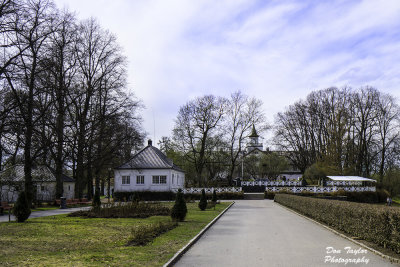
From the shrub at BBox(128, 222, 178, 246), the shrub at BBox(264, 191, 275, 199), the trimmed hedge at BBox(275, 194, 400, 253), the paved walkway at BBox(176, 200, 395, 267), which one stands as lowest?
the shrub at BBox(264, 191, 275, 199)

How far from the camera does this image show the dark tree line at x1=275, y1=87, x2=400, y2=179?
48.5 m

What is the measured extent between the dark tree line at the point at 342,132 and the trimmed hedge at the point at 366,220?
3262 centimetres

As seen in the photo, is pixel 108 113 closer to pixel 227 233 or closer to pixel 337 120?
pixel 227 233

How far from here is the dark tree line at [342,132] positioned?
48531 mm

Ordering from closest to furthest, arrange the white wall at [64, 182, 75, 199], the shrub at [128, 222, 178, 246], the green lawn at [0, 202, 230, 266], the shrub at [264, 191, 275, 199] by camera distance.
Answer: the green lawn at [0, 202, 230, 266] → the shrub at [128, 222, 178, 246] → the white wall at [64, 182, 75, 199] → the shrub at [264, 191, 275, 199]

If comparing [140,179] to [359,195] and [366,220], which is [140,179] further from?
[366,220]

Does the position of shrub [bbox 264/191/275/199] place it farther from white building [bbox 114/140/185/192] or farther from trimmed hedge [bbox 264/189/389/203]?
white building [bbox 114/140/185/192]

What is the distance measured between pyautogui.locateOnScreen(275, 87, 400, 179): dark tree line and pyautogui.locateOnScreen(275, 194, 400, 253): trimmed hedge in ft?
107

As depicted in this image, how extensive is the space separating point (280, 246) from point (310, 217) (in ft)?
34.3

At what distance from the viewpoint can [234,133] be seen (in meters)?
54.5

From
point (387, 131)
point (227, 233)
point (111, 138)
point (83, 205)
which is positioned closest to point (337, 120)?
point (387, 131)

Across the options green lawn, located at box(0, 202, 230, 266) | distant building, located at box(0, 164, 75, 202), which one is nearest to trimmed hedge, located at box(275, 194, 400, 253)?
green lawn, located at box(0, 202, 230, 266)

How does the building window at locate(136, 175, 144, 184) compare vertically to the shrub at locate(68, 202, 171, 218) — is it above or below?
above

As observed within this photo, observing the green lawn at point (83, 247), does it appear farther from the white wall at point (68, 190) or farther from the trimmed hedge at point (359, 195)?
the trimmed hedge at point (359, 195)
